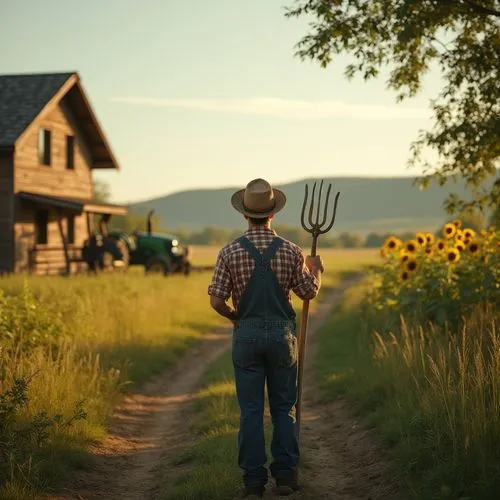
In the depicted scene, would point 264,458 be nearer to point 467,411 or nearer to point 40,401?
point 467,411

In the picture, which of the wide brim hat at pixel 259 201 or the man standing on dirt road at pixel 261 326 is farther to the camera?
the wide brim hat at pixel 259 201

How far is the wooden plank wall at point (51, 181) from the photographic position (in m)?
26.3

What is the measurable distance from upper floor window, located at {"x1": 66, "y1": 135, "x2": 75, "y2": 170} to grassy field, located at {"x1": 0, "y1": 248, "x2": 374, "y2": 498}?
924cm

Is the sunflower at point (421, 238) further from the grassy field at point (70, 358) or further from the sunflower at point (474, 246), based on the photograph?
the grassy field at point (70, 358)

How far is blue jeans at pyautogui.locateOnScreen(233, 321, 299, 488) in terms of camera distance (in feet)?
20.2

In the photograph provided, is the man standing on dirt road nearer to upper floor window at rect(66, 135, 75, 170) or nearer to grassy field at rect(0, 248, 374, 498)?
grassy field at rect(0, 248, 374, 498)

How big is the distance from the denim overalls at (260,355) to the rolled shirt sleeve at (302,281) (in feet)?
0.48

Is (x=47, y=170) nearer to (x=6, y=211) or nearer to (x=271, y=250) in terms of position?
(x=6, y=211)

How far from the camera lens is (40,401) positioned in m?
8.54

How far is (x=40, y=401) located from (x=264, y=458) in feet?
10.3

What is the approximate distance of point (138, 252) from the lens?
102 feet

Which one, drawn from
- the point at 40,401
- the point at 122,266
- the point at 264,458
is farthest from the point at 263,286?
the point at 122,266

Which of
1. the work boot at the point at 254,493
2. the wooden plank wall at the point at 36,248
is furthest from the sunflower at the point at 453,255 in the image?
the wooden plank wall at the point at 36,248

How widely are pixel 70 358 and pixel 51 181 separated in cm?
1927
